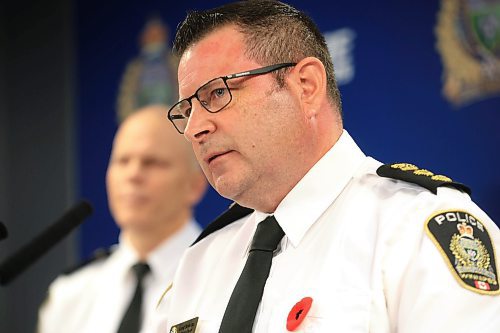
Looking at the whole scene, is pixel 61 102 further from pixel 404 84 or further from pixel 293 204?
pixel 293 204

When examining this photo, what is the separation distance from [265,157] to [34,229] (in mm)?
2709

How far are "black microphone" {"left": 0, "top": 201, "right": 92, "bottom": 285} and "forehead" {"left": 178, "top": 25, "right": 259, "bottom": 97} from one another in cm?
Result: 41

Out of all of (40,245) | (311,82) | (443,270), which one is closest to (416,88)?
(311,82)

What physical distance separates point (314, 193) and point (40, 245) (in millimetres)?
571

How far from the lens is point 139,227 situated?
2.86 metres

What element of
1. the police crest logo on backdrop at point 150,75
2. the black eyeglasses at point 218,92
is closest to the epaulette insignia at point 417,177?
the black eyeglasses at point 218,92

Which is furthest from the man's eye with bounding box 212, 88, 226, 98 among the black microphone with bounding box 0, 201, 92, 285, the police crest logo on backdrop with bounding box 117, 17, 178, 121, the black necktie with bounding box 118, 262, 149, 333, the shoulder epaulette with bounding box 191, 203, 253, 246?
the police crest logo on backdrop with bounding box 117, 17, 178, 121

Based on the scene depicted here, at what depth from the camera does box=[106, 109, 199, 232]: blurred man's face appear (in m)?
2.84

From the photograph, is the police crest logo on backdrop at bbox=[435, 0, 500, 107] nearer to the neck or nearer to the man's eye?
the neck

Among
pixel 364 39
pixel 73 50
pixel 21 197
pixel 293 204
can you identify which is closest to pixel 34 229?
pixel 21 197

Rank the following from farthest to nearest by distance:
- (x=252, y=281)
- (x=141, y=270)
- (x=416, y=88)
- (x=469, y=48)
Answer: (x=141, y=270) < (x=416, y=88) < (x=469, y=48) < (x=252, y=281)

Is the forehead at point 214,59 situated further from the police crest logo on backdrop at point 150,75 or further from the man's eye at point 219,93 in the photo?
the police crest logo on backdrop at point 150,75

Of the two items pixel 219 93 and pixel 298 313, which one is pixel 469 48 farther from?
pixel 298 313

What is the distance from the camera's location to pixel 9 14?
159 inches
